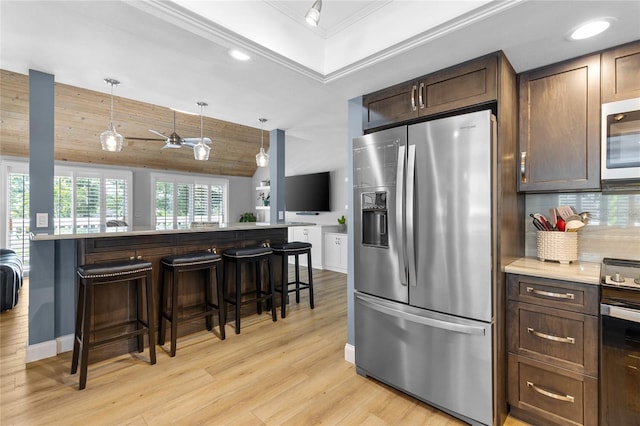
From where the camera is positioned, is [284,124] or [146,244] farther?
[284,124]

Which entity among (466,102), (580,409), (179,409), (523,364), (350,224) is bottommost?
(179,409)

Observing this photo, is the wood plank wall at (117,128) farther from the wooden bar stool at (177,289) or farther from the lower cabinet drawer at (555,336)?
the lower cabinet drawer at (555,336)

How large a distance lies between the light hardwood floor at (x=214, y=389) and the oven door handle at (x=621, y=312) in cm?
88

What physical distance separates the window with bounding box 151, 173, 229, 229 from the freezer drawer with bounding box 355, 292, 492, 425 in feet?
17.9

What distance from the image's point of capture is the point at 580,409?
163cm

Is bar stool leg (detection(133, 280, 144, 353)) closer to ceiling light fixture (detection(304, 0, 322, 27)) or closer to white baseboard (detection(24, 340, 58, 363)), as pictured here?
white baseboard (detection(24, 340, 58, 363))

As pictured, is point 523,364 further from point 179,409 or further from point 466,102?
point 179,409

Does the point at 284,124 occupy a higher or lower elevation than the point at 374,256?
higher

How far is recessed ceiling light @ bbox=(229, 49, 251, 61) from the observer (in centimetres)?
200

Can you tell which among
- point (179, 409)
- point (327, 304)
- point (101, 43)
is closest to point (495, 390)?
point (179, 409)

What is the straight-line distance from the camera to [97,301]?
2.56 metres

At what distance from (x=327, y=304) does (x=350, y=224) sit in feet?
6.10

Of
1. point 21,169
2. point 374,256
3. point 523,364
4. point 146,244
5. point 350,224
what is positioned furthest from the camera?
point 21,169

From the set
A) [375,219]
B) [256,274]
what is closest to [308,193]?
[256,274]
